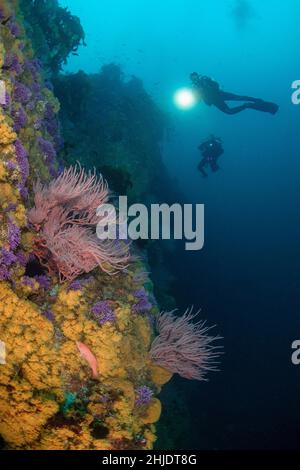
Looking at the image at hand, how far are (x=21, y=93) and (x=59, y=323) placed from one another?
2.80 meters

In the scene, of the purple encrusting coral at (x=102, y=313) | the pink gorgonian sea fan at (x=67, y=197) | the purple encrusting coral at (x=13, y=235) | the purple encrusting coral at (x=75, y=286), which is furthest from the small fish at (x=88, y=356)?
the pink gorgonian sea fan at (x=67, y=197)

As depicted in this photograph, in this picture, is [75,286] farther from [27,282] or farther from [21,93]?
[21,93]

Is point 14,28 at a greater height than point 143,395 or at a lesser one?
greater

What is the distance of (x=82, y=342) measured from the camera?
3.59 meters

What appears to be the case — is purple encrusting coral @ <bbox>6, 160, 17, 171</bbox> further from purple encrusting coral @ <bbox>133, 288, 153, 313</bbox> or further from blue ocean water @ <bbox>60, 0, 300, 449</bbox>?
blue ocean water @ <bbox>60, 0, 300, 449</bbox>

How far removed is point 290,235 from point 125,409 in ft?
102

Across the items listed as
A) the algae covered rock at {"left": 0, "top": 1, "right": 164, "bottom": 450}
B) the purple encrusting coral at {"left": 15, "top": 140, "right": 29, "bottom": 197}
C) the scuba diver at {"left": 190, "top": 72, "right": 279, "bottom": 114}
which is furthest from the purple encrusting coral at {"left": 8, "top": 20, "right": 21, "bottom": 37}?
the scuba diver at {"left": 190, "top": 72, "right": 279, "bottom": 114}

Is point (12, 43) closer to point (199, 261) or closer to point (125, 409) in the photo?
point (125, 409)

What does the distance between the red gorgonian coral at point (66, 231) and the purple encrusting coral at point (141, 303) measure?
0.79m

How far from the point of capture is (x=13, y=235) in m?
3.33

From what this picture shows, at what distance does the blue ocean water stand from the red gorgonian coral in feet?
31.5

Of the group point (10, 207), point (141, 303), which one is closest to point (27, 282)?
point (10, 207)
